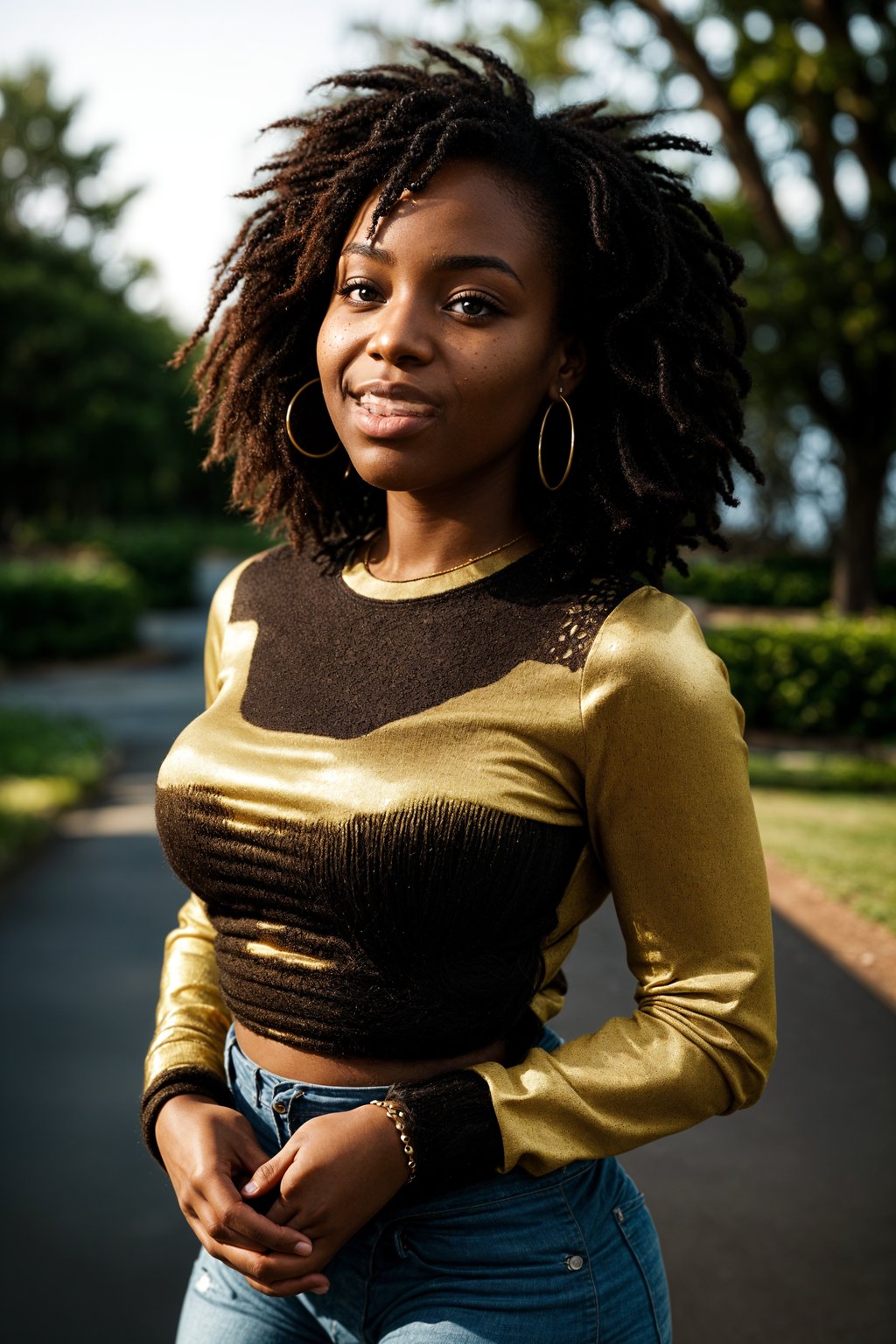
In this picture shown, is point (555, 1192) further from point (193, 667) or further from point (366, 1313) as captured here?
point (193, 667)

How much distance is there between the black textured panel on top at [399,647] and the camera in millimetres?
1635

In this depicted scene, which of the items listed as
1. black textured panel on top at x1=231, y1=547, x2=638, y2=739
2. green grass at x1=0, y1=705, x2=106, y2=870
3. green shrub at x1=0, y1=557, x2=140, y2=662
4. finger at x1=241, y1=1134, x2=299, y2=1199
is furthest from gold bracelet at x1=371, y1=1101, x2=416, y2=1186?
green shrub at x1=0, y1=557, x2=140, y2=662

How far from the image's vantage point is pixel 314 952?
164 centimetres

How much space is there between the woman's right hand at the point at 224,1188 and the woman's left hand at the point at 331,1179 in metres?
0.02

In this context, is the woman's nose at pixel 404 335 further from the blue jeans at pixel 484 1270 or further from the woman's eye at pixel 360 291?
the blue jeans at pixel 484 1270

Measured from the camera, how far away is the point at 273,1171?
150cm

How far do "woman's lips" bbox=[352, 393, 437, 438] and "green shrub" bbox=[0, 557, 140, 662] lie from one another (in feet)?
55.9

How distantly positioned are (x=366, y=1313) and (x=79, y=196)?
4542cm

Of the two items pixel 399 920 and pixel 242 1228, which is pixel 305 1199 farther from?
pixel 399 920

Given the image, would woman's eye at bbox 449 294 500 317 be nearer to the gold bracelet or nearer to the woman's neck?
the woman's neck

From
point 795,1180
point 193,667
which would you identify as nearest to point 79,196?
point 193,667

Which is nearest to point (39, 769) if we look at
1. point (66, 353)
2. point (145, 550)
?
point (145, 550)

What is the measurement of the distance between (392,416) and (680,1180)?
8.93ft

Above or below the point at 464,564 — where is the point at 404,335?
above
